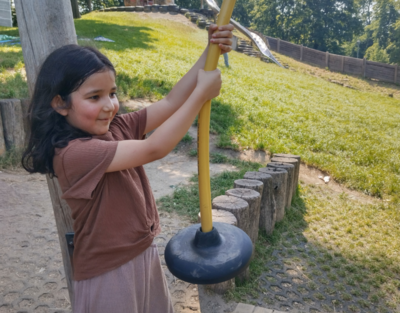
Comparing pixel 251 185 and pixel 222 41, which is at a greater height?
pixel 222 41

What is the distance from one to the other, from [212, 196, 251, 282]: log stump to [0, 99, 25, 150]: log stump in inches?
136

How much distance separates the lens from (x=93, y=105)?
1346mm

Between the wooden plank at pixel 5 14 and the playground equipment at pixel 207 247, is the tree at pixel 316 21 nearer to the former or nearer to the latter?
the wooden plank at pixel 5 14

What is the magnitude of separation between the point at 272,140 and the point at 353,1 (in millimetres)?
38046

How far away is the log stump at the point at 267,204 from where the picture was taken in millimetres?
3840

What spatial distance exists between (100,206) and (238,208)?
1758 millimetres

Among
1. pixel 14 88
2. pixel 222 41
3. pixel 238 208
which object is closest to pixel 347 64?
pixel 14 88

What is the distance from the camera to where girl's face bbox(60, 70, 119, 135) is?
4.39 ft

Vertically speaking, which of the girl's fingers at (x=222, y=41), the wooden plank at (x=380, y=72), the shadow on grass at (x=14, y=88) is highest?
the girl's fingers at (x=222, y=41)

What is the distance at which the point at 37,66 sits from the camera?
5.69 ft

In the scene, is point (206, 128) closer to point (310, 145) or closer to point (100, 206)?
point (100, 206)

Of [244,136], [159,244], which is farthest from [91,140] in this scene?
[244,136]

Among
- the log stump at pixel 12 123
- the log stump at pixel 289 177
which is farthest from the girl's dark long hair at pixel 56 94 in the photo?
the log stump at pixel 12 123

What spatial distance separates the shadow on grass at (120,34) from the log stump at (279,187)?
821 cm
